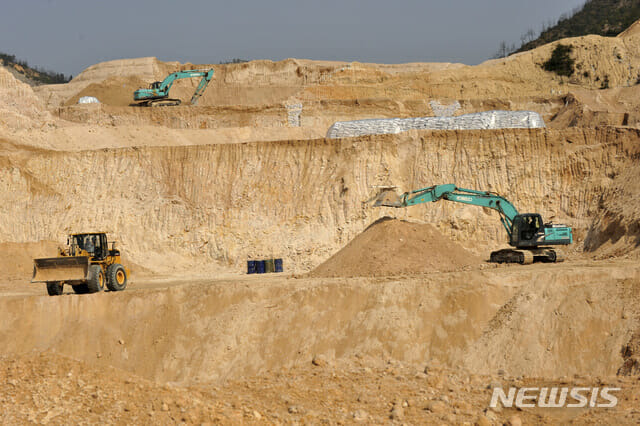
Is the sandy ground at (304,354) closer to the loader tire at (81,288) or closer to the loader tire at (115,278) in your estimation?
the loader tire at (115,278)

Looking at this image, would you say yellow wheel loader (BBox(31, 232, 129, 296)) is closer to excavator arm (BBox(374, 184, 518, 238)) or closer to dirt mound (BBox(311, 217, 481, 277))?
dirt mound (BBox(311, 217, 481, 277))

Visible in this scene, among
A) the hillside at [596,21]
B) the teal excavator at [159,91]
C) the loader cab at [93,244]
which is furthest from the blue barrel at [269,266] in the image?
the hillside at [596,21]

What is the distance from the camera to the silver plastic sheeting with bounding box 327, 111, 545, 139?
30.1 meters

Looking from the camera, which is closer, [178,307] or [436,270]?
[178,307]

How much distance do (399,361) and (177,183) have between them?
18.0m

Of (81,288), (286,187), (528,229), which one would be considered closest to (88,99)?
(286,187)

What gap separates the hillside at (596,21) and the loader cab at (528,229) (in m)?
52.3

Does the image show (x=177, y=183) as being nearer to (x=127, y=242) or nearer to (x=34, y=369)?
(x=127, y=242)

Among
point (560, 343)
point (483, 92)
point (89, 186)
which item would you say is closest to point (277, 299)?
point (560, 343)

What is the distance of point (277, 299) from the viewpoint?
16344 mm

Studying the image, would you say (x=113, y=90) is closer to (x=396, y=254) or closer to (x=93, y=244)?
(x=93, y=244)

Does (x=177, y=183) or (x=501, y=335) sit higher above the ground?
(x=177, y=183)

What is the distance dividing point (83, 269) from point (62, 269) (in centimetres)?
54

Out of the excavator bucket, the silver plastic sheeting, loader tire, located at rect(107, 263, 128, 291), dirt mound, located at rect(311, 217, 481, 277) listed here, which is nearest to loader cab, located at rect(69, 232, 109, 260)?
loader tire, located at rect(107, 263, 128, 291)
